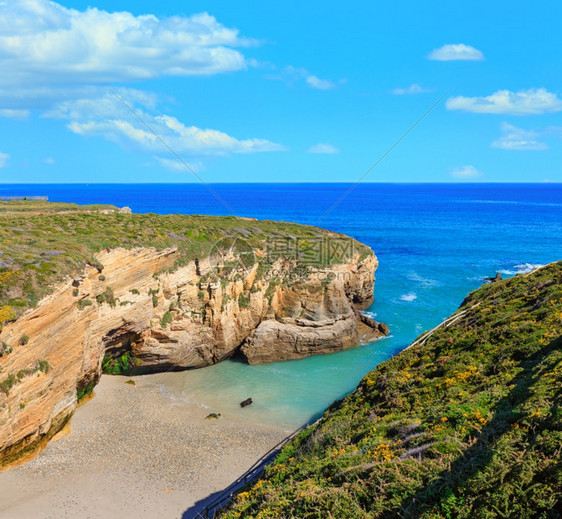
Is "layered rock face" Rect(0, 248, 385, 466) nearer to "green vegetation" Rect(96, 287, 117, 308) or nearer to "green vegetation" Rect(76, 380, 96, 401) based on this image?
"green vegetation" Rect(96, 287, 117, 308)

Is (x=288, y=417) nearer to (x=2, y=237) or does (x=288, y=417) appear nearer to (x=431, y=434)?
(x=431, y=434)

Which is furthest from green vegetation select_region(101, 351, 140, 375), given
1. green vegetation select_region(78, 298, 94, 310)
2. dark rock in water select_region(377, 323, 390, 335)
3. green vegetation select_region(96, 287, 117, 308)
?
dark rock in water select_region(377, 323, 390, 335)

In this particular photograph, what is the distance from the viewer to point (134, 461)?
23.0 metres

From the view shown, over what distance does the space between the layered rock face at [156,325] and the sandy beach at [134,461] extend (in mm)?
1580

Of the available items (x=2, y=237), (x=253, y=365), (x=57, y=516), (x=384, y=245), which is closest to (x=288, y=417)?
(x=253, y=365)

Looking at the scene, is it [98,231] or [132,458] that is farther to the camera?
[98,231]

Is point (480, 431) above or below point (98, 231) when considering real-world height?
below

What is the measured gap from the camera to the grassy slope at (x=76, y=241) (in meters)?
21.7

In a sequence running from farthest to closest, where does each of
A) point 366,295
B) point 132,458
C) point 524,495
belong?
point 366,295, point 132,458, point 524,495

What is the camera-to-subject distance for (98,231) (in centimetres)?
3222

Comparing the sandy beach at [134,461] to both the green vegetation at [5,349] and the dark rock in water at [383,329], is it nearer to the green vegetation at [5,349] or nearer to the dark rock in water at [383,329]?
the green vegetation at [5,349]

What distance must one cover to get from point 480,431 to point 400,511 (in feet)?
9.87

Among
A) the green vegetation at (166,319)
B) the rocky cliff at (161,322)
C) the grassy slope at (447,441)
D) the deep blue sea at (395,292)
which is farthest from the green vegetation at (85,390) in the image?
the grassy slope at (447,441)

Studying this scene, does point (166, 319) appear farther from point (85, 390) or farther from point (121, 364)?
point (85, 390)
